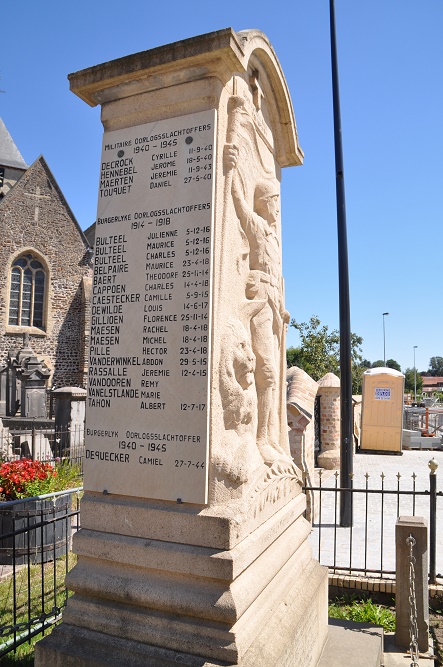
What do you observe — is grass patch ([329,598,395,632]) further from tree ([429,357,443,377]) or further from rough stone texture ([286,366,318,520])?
tree ([429,357,443,377])

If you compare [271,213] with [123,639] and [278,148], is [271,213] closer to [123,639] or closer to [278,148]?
[278,148]

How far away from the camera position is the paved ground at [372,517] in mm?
5889

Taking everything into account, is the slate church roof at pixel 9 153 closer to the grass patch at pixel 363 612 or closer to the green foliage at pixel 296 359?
the green foliage at pixel 296 359

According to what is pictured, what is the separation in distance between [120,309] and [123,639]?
1685 millimetres

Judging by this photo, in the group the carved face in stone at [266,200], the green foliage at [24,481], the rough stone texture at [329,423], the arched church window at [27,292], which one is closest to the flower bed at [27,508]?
the green foliage at [24,481]

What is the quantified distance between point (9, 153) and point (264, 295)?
37212 mm

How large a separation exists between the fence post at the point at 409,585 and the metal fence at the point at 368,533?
0.96 metres

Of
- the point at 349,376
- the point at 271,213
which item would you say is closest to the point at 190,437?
the point at 271,213

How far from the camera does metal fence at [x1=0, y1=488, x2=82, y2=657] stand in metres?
3.99

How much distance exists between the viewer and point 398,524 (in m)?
4.32

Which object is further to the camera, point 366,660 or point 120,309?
point 366,660

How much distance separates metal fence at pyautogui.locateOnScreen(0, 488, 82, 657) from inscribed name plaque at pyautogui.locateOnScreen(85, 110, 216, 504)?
143 cm

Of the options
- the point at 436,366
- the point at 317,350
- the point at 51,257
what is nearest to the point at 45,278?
the point at 51,257

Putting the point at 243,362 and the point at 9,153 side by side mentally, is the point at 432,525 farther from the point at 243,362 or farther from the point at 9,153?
the point at 9,153
